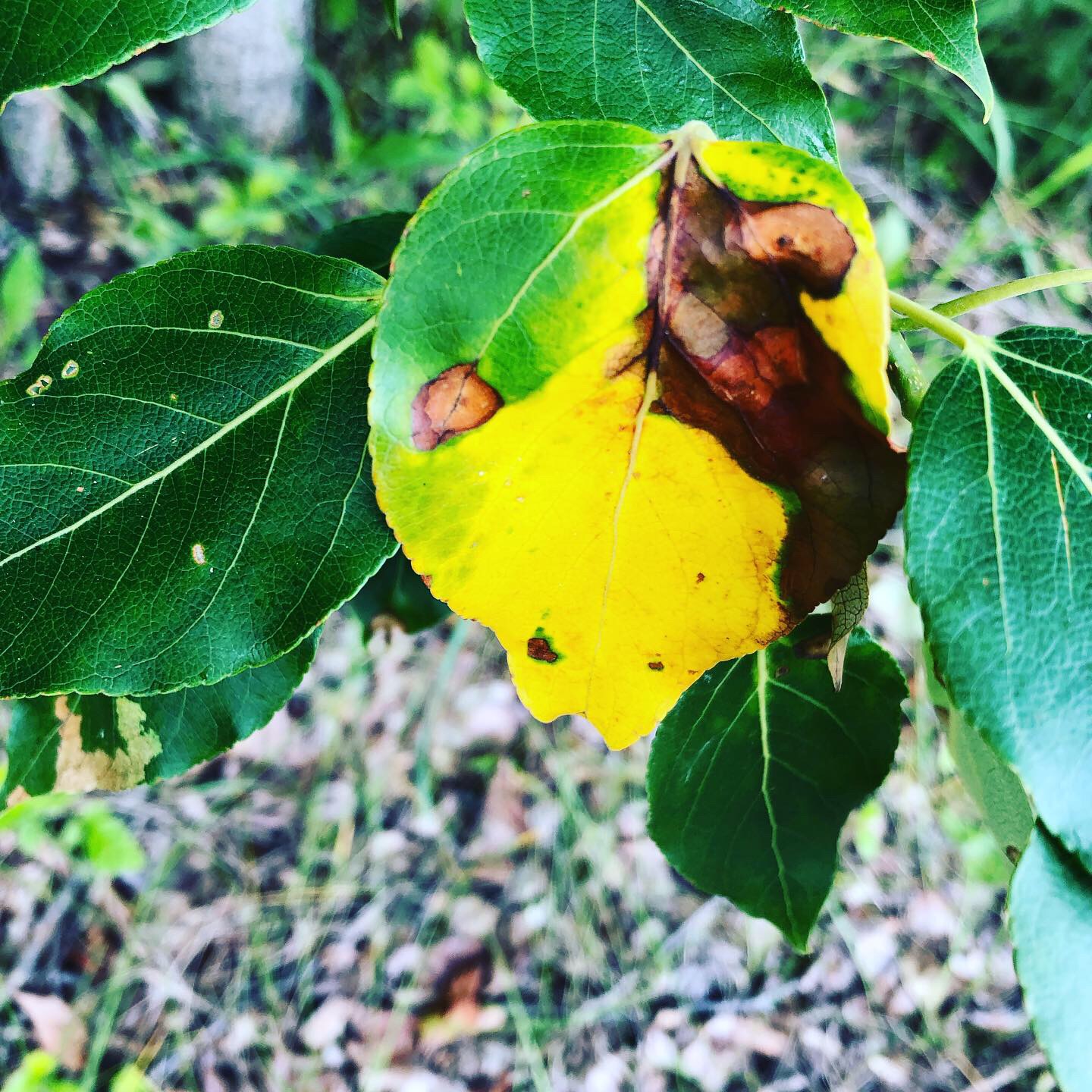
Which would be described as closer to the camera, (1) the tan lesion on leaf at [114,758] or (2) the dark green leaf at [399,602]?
(1) the tan lesion on leaf at [114,758]

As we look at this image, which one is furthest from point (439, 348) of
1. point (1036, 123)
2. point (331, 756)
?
point (1036, 123)

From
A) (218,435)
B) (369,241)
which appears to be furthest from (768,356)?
(369,241)

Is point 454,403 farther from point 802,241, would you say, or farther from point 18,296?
point 18,296

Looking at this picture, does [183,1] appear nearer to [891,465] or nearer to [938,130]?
[891,465]

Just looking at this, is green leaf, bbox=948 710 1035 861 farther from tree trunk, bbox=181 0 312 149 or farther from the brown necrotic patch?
tree trunk, bbox=181 0 312 149

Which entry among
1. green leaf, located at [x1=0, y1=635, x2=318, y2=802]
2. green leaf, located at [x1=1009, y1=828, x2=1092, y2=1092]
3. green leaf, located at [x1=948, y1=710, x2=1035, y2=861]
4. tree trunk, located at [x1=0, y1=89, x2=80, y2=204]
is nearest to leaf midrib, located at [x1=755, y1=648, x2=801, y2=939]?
green leaf, located at [x1=948, y1=710, x2=1035, y2=861]

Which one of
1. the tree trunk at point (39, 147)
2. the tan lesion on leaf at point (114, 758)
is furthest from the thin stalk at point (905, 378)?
the tree trunk at point (39, 147)

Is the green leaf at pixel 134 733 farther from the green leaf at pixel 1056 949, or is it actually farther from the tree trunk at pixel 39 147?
the tree trunk at pixel 39 147
